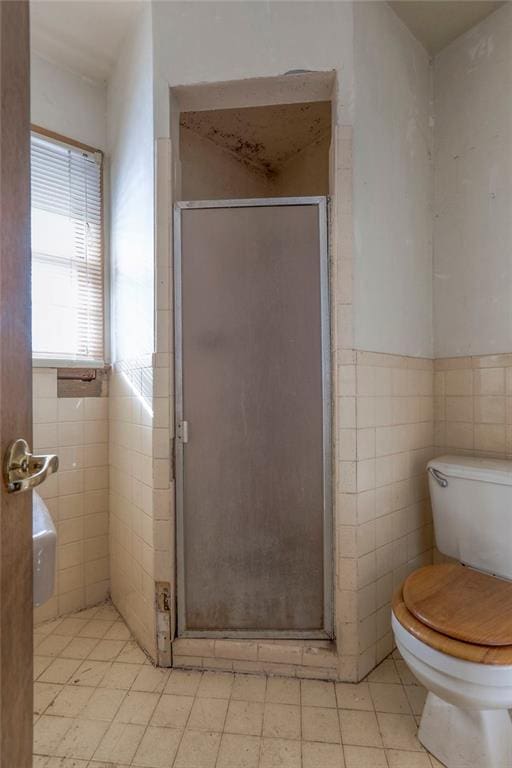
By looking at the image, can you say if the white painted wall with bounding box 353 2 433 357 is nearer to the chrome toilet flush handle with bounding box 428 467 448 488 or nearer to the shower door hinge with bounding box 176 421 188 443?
the chrome toilet flush handle with bounding box 428 467 448 488

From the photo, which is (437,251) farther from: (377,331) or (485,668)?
(485,668)

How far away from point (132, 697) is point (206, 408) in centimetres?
103

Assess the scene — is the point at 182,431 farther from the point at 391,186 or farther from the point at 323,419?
the point at 391,186

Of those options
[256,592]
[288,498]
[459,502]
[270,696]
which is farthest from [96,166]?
[270,696]

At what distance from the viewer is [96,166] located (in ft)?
6.41

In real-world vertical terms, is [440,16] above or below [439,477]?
above

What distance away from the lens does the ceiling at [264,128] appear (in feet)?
6.59

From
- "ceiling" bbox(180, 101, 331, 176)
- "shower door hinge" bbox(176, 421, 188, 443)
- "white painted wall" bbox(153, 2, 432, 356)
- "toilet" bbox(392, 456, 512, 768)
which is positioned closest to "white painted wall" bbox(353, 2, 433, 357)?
"white painted wall" bbox(153, 2, 432, 356)

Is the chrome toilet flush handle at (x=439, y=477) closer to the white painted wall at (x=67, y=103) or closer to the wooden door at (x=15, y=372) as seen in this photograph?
the wooden door at (x=15, y=372)

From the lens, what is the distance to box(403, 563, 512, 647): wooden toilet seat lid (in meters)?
1.06

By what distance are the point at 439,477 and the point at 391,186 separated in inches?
45.9

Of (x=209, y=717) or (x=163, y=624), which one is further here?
(x=163, y=624)

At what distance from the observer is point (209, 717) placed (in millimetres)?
1330

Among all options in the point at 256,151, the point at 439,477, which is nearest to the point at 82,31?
the point at 256,151
